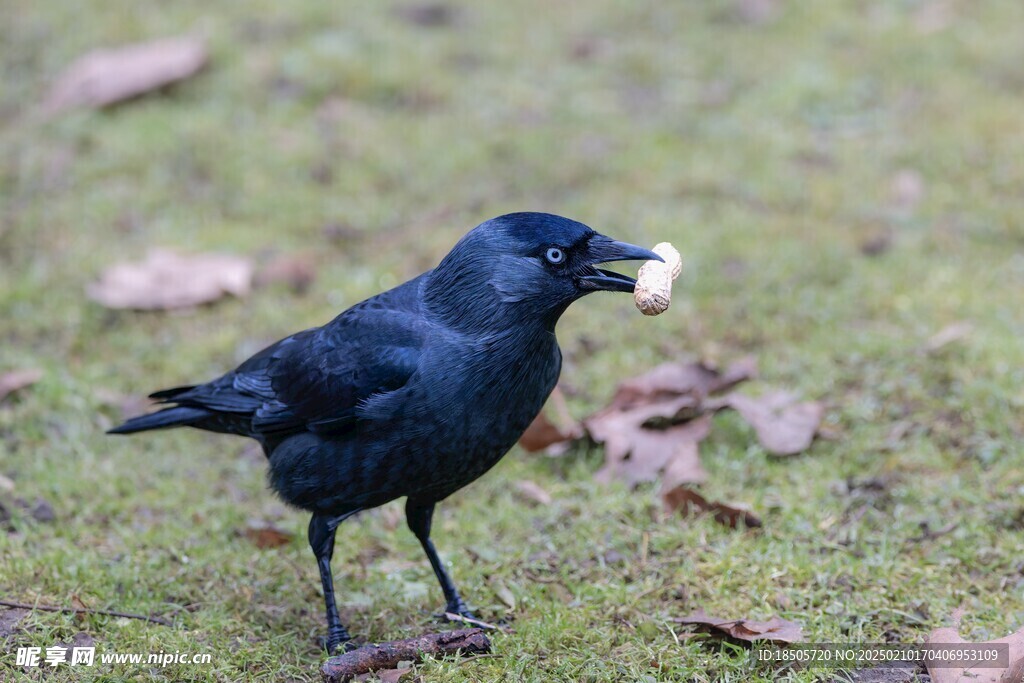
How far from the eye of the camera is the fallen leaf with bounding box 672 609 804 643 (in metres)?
3.50

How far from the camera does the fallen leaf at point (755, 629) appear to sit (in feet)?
11.5

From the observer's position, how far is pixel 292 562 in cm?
436

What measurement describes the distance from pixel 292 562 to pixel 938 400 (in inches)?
111

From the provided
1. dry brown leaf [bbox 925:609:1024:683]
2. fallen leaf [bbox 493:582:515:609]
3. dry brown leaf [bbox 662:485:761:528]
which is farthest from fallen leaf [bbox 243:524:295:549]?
dry brown leaf [bbox 925:609:1024:683]

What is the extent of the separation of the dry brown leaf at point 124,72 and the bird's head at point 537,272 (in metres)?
5.33

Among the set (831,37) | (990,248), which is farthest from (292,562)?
(831,37)

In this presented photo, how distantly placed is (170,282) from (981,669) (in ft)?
15.2

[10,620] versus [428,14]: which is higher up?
[428,14]

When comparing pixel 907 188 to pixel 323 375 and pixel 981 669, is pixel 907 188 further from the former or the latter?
pixel 323 375

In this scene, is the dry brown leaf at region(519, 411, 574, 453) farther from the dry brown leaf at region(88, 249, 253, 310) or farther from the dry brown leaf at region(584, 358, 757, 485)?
the dry brown leaf at region(88, 249, 253, 310)

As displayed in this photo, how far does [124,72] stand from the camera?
8.20 m

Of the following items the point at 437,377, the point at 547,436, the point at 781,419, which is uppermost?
the point at 437,377

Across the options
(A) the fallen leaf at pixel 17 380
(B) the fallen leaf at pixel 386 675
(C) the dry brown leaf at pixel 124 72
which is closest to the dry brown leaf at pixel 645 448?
(B) the fallen leaf at pixel 386 675

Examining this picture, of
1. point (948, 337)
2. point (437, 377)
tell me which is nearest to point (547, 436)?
point (437, 377)
